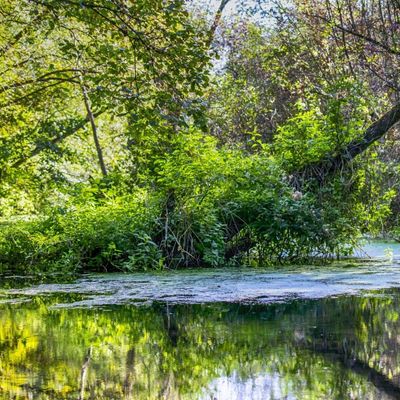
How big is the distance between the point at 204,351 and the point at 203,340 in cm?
39

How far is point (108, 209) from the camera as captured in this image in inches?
425

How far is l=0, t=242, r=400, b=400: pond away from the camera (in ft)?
10.7

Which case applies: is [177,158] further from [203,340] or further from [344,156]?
[203,340]

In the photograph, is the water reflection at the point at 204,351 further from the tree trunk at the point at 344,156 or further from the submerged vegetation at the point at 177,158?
the tree trunk at the point at 344,156

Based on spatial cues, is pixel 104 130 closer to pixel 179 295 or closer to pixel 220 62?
pixel 220 62

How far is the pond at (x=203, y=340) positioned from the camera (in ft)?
10.7

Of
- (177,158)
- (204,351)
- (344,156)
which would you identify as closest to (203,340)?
(204,351)

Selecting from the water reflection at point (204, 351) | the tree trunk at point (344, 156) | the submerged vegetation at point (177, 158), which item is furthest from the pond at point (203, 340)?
the tree trunk at point (344, 156)

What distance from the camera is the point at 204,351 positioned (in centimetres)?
414

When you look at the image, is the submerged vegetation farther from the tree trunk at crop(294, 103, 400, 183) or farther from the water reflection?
the water reflection

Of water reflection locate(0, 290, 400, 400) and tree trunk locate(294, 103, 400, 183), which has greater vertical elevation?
tree trunk locate(294, 103, 400, 183)

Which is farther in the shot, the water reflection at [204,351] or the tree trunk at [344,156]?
the tree trunk at [344,156]

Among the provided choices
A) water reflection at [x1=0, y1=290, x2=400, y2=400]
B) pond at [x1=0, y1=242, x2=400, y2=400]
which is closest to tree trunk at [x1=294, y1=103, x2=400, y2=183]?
pond at [x1=0, y1=242, x2=400, y2=400]

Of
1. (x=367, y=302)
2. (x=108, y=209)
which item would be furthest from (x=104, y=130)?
(x=367, y=302)
